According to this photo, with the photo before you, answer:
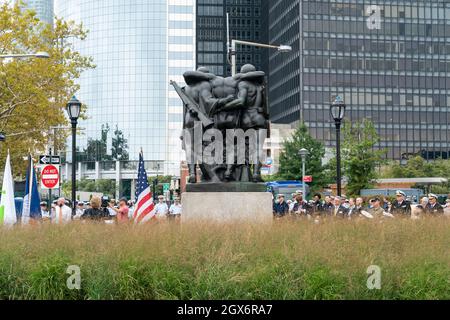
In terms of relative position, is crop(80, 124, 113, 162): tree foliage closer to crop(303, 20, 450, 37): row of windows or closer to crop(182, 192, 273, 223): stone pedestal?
crop(303, 20, 450, 37): row of windows

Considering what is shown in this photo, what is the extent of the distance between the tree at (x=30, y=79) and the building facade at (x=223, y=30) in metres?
119

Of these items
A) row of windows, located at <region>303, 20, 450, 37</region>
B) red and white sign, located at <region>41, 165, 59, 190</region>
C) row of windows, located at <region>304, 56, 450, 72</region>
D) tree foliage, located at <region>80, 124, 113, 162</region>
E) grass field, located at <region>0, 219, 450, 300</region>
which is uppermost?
row of windows, located at <region>303, 20, 450, 37</region>

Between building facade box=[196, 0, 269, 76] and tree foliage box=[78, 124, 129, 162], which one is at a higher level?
building facade box=[196, 0, 269, 76]

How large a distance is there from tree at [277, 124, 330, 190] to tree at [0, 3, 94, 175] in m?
41.8

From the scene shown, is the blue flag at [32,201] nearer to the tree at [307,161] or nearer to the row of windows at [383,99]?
the tree at [307,161]

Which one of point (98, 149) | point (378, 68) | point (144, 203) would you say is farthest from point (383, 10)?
point (144, 203)

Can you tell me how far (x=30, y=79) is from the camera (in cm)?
3362

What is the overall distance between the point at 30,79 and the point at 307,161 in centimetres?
4590

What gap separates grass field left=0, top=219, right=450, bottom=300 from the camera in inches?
357

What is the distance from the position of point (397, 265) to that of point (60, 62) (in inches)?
1192

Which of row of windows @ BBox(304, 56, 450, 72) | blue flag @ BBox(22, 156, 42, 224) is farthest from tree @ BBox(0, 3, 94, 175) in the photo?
row of windows @ BBox(304, 56, 450, 72)

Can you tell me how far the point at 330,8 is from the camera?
114188 millimetres

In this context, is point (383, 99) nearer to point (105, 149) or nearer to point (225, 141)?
point (105, 149)
